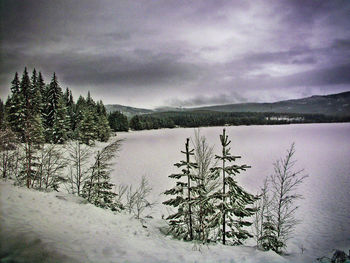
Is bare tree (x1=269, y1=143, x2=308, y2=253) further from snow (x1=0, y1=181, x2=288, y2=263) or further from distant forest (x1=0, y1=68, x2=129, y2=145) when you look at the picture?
distant forest (x1=0, y1=68, x2=129, y2=145)

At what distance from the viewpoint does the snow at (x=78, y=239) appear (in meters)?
5.14

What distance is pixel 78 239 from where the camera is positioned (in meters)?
6.38

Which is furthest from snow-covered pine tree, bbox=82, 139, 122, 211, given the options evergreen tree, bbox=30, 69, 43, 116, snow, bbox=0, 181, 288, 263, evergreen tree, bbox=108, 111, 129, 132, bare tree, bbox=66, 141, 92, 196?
evergreen tree, bbox=108, 111, 129, 132

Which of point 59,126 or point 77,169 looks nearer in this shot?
point 77,169

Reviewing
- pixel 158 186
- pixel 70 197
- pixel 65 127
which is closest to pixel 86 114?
pixel 65 127

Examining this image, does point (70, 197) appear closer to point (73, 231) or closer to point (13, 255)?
point (73, 231)

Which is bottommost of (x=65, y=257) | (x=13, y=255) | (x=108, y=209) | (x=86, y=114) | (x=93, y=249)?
(x=108, y=209)

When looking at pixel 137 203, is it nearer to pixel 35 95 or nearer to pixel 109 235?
pixel 109 235

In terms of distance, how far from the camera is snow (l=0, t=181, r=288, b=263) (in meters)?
5.14

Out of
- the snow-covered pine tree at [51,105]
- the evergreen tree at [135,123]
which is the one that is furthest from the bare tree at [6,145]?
the evergreen tree at [135,123]

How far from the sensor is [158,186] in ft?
65.6

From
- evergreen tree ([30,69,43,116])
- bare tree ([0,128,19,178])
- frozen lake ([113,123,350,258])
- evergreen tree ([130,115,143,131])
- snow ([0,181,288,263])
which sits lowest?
frozen lake ([113,123,350,258])

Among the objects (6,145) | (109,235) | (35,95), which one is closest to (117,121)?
(35,95)

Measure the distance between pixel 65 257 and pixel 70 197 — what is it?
272 inches
